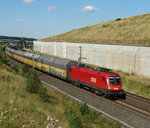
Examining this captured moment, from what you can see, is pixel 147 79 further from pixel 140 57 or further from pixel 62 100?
pixel 62 100

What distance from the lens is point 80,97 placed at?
74.2 ft

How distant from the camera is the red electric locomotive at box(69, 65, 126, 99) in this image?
71.0 ft

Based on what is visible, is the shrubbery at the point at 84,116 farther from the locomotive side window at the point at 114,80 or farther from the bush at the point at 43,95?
the locomotive side window at the point at 114,80

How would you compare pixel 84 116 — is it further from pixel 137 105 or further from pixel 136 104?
pixel 136 104

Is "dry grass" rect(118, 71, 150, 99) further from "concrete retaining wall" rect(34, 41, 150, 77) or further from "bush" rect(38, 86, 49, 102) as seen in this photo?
"bush" rect(38, 86, 49, 102)

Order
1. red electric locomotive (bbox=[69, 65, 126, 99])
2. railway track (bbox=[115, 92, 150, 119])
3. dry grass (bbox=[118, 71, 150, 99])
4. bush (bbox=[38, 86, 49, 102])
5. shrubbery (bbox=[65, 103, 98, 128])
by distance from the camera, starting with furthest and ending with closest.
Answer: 1. dry grass (bbox=[118, 71, 150, 99])
2. red electric locomotive (bbox=[69, 65, 126, 99])
3. railway track (bbox=[115, 92, 150, 119])
4. bush (bbox=[38, 86, 49, 102])
5. shrubbery (bbox=[65, 103, 98, 128])

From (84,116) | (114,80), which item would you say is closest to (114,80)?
(114,80)

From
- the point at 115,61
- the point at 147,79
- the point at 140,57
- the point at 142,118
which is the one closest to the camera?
the point at 142,118

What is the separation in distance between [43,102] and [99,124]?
5745mm

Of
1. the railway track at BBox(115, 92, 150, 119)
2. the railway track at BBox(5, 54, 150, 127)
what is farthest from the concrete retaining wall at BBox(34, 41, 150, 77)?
the railway track at BBox(5, 54, 150, 127)

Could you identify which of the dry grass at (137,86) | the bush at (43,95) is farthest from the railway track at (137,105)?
the bush at (43,95)

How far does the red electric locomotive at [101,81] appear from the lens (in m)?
21.6

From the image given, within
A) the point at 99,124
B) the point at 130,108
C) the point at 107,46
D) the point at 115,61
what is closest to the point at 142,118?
the point at 130,108

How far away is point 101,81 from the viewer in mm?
22469
